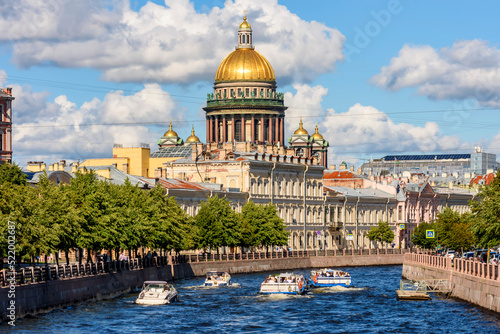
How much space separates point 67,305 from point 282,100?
109686mm

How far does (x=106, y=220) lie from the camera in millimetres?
71750

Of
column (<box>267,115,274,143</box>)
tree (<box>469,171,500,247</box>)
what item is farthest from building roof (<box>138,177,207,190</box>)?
column (<box>267,115,274,143</box>)

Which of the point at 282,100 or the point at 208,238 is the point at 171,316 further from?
the point at 282,100

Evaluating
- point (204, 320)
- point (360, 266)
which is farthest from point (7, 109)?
point (204, 320)

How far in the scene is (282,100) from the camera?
168500 mm

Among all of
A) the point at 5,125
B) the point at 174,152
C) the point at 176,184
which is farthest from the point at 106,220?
the point at 174,152

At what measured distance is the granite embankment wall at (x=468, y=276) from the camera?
58.6m

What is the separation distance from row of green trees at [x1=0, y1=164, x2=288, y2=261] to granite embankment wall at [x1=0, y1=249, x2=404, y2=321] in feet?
4.79

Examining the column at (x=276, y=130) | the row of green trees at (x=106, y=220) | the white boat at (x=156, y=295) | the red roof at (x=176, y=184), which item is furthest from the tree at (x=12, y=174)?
the column at (x=276, y=130)

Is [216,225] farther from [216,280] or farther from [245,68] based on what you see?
[245,68]

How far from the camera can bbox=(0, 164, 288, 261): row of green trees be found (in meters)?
59.2

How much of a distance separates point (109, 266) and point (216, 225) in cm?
3206

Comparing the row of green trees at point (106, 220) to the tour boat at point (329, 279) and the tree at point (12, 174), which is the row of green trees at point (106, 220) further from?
the tour boat at point (329, 279)

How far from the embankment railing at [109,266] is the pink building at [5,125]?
1983 centimetres
